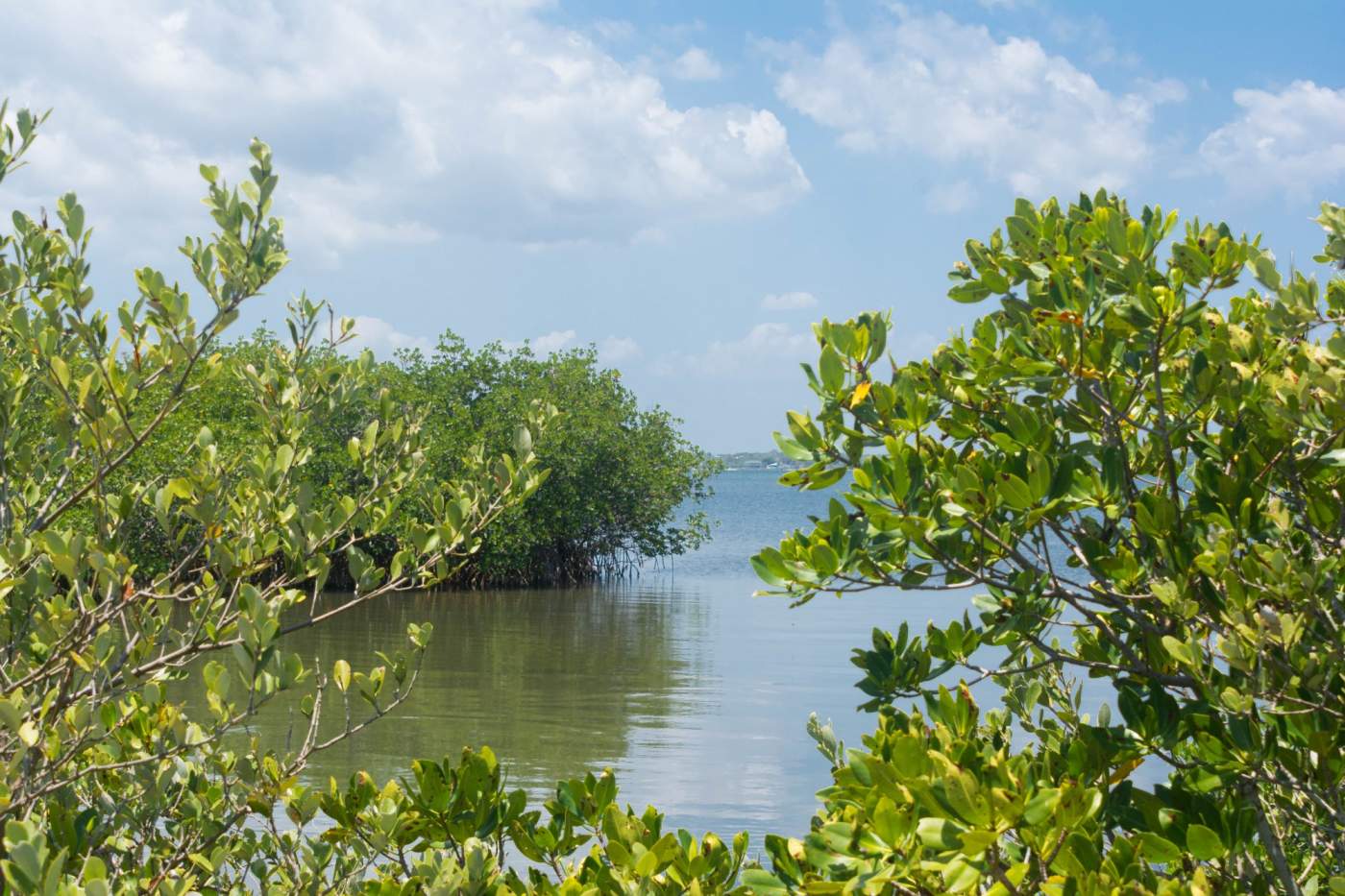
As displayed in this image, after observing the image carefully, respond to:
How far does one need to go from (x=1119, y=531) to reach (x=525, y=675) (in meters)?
14.0

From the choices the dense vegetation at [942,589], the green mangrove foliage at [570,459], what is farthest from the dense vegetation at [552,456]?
the dense vegetation at [942,589]

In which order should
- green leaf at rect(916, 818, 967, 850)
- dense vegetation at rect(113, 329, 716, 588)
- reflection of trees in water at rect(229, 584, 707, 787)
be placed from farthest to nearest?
dense vegetation at rect(113, 329, 716, 588), reflection of trees in water at rect(229, 584, 707, 787), green leaf at rect(916, 818, 967, 850)

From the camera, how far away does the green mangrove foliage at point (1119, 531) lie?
7.13 ft

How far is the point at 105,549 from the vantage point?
2852mm

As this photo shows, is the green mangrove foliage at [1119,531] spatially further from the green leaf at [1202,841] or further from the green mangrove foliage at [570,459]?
the green mangrove foliage at [570,459]

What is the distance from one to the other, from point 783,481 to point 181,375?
1565 mm

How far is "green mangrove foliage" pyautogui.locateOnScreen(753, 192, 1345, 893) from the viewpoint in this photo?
85.5 inches

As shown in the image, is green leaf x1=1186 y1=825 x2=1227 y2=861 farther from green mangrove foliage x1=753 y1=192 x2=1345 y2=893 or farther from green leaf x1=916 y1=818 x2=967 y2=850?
green leaf x1=916 y1=818 x2=967 y2=850

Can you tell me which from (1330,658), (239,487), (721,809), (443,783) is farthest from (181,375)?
(721,809)

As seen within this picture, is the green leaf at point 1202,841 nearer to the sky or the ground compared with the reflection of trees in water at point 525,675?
nearer to the sky

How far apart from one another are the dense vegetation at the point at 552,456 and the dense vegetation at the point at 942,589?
22781 millimetres

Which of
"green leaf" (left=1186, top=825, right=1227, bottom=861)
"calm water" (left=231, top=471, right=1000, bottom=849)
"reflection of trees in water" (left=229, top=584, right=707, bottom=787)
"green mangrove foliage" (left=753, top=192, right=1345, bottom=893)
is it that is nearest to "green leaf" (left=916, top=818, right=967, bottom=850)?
"green mangrove foliage" (left=753, top=192, right=1345, bottom=893)

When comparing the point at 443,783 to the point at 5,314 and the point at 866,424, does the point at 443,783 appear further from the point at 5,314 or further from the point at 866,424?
the point at 5,314

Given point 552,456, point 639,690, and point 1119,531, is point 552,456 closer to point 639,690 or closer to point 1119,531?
point 639,690
